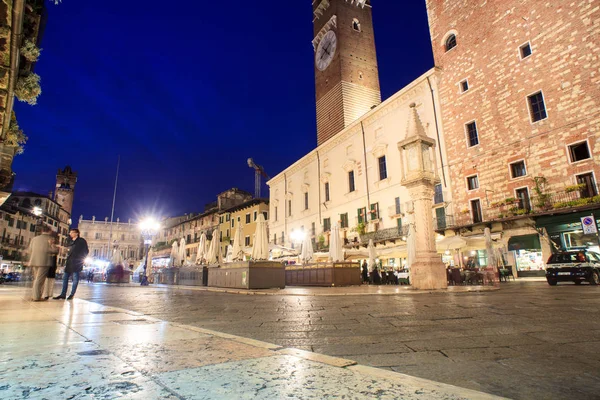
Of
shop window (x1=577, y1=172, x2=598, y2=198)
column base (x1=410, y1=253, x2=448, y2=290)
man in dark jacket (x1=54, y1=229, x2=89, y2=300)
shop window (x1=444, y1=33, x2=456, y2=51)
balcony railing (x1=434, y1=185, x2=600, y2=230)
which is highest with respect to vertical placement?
shop window (x1=444, y1=33, x2=456, y2=51)

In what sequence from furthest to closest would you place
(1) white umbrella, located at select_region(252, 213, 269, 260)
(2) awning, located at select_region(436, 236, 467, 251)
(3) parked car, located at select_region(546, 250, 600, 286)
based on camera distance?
(2) awning, located at select_region(436, 236, 467, 251) → (1) white umbrella, located at select_region(252, 213, 269, 260) → (3) parked car, located at select_region(546, 250, 600, 286)

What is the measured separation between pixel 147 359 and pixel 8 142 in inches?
361

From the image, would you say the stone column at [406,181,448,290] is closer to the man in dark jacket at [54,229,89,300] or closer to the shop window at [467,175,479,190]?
the man in dark jacket at [54,229,89,300]

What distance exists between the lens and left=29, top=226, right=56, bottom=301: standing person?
7289 millimetres

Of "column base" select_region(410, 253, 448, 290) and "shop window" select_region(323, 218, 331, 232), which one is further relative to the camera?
"shop window" select_region(323, 218, 331, 232)

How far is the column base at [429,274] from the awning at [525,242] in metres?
12.3

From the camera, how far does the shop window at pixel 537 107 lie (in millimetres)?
20094

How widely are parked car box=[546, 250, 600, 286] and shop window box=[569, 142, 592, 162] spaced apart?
6.63 metres

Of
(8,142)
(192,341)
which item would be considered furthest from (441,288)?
(8,142)

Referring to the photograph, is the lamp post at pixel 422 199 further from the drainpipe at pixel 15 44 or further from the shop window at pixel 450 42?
the shop window at pixel 450 42

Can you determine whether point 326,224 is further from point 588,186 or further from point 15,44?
point 15,44

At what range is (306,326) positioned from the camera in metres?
4.02

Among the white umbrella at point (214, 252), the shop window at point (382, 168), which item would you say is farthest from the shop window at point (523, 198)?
the white umbrella at point (214, 252)

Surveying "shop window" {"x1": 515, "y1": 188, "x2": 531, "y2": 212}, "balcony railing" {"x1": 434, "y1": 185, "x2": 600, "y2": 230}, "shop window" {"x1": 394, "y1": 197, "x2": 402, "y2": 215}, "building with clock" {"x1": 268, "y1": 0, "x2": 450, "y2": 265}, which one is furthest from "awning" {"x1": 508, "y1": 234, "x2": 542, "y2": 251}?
"shop window" {"x1": 394, "y1": 197, "x2": 402, "y2": 215}
